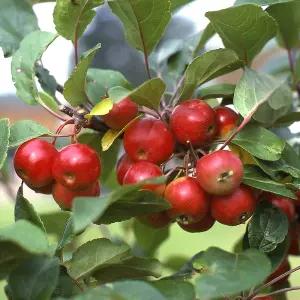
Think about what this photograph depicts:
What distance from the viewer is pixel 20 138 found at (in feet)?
2.18

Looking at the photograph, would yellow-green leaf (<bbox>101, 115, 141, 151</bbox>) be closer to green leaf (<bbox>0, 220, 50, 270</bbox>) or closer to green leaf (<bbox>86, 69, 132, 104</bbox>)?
green leaf (<bbox>86, 69, 132, 104</bbox>)

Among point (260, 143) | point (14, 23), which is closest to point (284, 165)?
point (260, 143)

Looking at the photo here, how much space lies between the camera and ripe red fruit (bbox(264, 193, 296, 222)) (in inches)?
28.7

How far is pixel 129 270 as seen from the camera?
2.18 feet

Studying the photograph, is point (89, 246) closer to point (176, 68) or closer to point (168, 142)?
point (168, 142)

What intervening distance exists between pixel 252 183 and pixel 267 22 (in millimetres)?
208

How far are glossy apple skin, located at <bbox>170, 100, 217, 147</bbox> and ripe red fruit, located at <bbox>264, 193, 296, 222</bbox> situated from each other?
12 cm

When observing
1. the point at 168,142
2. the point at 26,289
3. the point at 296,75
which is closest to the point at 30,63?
the point at 168,142

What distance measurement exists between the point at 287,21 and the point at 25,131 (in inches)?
17.2

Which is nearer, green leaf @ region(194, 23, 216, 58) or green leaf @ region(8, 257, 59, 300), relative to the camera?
green leaf @ region(8, 257, 59, 300)

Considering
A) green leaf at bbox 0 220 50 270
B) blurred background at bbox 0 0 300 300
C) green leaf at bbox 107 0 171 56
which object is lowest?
blurred background at bbox 0 0 300 300

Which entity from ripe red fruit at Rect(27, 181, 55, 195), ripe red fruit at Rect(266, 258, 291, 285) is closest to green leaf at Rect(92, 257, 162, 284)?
ripe red fruit at Rect(27, 181, 55, 195)

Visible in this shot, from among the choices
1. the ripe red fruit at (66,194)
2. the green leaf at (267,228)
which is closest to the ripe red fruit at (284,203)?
the green leaf at (267,228)

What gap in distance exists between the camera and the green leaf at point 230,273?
1.46 feet
